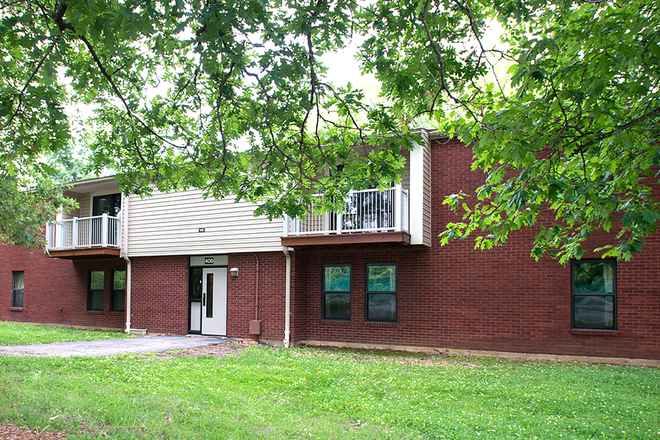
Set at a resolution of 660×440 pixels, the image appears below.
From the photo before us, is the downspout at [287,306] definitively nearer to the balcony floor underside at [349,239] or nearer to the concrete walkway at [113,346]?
the balcony floor underside at [349,239]

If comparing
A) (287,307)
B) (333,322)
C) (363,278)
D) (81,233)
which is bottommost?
(333,322)

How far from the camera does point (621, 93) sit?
561cm

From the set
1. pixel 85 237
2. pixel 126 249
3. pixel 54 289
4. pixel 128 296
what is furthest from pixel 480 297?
pixel 54 289

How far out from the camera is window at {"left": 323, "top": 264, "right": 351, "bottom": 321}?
14.1 metres

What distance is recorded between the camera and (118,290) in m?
18.0

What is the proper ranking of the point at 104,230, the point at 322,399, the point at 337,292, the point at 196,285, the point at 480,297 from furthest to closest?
the point at 104,230
the point at 196,285
the point at 337,292
the point at 480,297
the point at 322,399

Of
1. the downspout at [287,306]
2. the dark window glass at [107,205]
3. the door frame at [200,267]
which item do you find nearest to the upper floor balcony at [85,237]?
the dark window glass at [107,205]

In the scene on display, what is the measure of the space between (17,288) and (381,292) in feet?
50.7

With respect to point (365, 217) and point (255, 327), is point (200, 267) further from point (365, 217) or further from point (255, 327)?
point (365, 217)

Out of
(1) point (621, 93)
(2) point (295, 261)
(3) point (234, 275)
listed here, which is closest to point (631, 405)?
(1) point (621, 93)

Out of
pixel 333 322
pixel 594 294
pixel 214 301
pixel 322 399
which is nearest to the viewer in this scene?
pixel 322 399

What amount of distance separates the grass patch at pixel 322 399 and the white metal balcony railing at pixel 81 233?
7662mm

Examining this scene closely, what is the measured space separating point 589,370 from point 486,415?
4675 millimetres

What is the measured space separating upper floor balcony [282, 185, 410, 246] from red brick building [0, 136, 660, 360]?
0.03m
